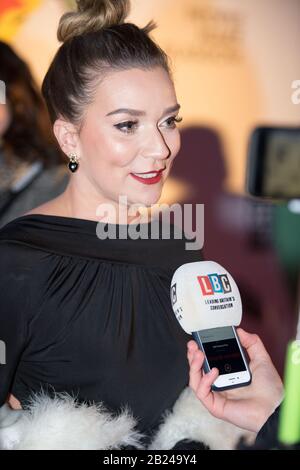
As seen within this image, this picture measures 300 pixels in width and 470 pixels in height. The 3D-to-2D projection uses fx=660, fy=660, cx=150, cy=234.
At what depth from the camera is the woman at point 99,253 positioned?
1.02 m

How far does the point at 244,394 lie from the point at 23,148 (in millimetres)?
964

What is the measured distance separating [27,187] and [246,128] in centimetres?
92

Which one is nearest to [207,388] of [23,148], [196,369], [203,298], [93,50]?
[196,369]

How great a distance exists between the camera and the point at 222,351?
1021 mm

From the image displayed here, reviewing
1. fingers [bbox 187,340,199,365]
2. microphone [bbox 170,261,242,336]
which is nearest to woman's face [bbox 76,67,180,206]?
microphone [bbox 170,261,242,336]

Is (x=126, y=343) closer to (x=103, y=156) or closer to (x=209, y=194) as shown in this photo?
(x=103, y=156)

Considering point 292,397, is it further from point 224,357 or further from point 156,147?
point 156,147

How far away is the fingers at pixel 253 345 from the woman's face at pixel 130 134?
268mm

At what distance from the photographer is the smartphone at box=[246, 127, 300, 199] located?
0.83 metres

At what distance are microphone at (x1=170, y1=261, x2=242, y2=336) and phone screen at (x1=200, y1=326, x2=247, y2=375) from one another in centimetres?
1

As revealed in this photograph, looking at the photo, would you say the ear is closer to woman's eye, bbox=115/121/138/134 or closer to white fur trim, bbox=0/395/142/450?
woman's eye, bbox=115/121/138/134

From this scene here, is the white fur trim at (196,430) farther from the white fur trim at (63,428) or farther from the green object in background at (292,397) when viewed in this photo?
the green object in background at (292,397)

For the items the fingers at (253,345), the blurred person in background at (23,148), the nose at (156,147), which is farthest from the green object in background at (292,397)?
the blurred person in background at (23,148)

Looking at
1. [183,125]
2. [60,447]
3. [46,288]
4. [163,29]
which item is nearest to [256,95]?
[183,125]
